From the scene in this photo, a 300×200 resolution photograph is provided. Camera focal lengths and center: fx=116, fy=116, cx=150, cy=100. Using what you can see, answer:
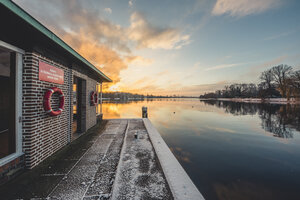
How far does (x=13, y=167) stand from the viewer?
2744mm

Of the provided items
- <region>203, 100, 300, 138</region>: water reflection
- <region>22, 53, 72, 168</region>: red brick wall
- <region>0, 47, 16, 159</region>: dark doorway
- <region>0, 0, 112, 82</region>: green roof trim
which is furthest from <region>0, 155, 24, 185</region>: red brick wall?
<region>203, 100, 300, 138</region>: water reflection

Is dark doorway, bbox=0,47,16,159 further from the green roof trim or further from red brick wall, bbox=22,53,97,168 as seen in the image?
the green roof trim

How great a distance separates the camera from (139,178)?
2.60m

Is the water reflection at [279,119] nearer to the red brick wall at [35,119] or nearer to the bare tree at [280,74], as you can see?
the red brick wall at [35,119]

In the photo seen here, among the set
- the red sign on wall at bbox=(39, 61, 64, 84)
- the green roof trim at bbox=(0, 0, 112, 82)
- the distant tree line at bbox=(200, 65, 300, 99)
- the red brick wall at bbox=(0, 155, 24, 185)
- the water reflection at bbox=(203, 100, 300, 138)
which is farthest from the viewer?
the distant tree line at bbox=(200, 65, 300, 99)

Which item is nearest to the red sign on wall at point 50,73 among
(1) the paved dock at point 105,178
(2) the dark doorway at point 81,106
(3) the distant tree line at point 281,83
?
(2) the dark doorway at point 81,106

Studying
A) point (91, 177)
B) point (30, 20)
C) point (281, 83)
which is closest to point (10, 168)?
point (91, 177)

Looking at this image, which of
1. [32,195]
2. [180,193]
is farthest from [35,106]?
[180,193]

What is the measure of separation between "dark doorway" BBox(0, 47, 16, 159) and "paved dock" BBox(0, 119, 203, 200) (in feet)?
3.55

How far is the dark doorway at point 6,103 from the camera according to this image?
2.90 meters

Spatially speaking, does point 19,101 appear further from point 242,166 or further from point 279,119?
point 279,119

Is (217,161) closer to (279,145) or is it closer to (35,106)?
(279,145)

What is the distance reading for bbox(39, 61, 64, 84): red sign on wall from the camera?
3398 millimetres

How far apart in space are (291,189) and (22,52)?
26.1 ft
